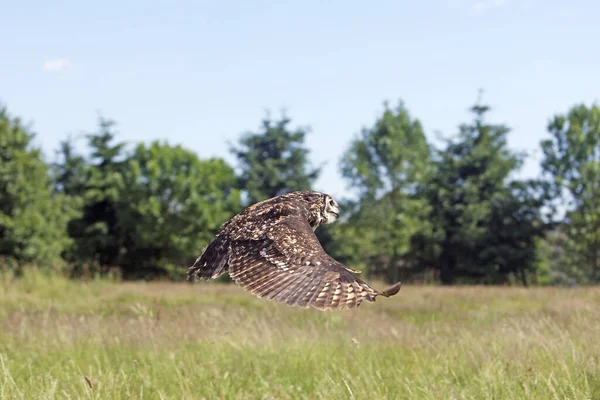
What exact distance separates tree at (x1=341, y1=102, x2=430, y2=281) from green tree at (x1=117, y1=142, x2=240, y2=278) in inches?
319

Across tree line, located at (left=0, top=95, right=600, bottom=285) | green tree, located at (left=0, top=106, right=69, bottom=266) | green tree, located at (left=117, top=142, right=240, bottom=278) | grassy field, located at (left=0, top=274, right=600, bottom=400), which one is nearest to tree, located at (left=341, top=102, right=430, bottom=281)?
tree line, located at (left=0, top=95, right=600, bottom=285)

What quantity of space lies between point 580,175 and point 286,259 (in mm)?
32855

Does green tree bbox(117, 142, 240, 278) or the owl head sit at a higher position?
green tree bbox(117, 142, 240, 278)

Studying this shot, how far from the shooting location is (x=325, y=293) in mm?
3727

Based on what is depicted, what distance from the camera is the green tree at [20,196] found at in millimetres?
24672

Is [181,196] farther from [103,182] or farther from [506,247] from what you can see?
[506,247]

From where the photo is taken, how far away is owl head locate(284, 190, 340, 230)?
17.5 feet

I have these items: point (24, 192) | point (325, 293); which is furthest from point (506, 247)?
point (325, 293)

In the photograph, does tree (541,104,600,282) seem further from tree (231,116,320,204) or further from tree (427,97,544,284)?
tree (231,116,320,204)

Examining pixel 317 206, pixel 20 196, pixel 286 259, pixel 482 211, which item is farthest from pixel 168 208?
pixel 286 259

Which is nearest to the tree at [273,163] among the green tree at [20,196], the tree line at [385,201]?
the tree line at [385,201]

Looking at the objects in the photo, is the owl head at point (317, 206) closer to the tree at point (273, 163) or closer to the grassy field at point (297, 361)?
the grassy field at point (297, 361)

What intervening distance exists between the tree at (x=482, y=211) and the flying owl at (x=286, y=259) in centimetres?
3100

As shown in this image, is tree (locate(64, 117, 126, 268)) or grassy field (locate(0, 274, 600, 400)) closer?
grassy field (locate(0, 274, 600, 400))
